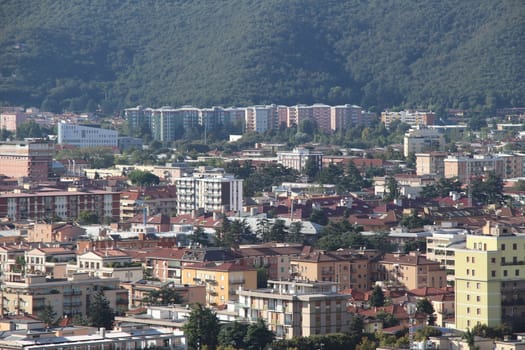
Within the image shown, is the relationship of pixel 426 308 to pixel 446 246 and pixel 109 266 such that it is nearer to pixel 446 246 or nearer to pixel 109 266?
pixel 109 266

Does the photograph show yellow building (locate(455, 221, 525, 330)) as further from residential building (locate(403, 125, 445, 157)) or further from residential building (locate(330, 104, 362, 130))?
residential building (locate(330, 104, 362, 130))

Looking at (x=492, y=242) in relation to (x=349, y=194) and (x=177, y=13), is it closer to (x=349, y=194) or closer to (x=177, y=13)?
(x=349, y=194)

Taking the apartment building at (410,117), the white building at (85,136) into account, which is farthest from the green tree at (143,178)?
the apartment building at (410,117)

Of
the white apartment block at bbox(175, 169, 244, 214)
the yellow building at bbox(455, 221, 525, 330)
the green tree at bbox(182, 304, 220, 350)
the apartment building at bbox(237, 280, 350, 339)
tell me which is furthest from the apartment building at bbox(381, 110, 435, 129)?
the green tree at bbox(182, 304, 220, 350)

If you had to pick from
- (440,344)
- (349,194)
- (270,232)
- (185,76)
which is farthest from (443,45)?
Result: (440,344)

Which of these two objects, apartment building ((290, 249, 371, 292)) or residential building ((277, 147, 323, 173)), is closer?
apartment building ((290, 249, 371, 292))

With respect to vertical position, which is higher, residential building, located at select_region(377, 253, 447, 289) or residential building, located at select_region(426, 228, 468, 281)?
residential building, located at select_region(426, 228, 468, 281)

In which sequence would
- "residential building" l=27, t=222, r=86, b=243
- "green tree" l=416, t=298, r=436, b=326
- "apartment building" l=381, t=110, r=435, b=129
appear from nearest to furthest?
"green tree" l=416, t=298, r=436, b=326 < "residential building" l=27, t=222, r=86, b=243 < "apartment building" l=381, t=110, r=435, b=129

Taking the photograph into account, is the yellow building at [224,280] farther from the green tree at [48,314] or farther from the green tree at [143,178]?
the green tree at [143,178]
